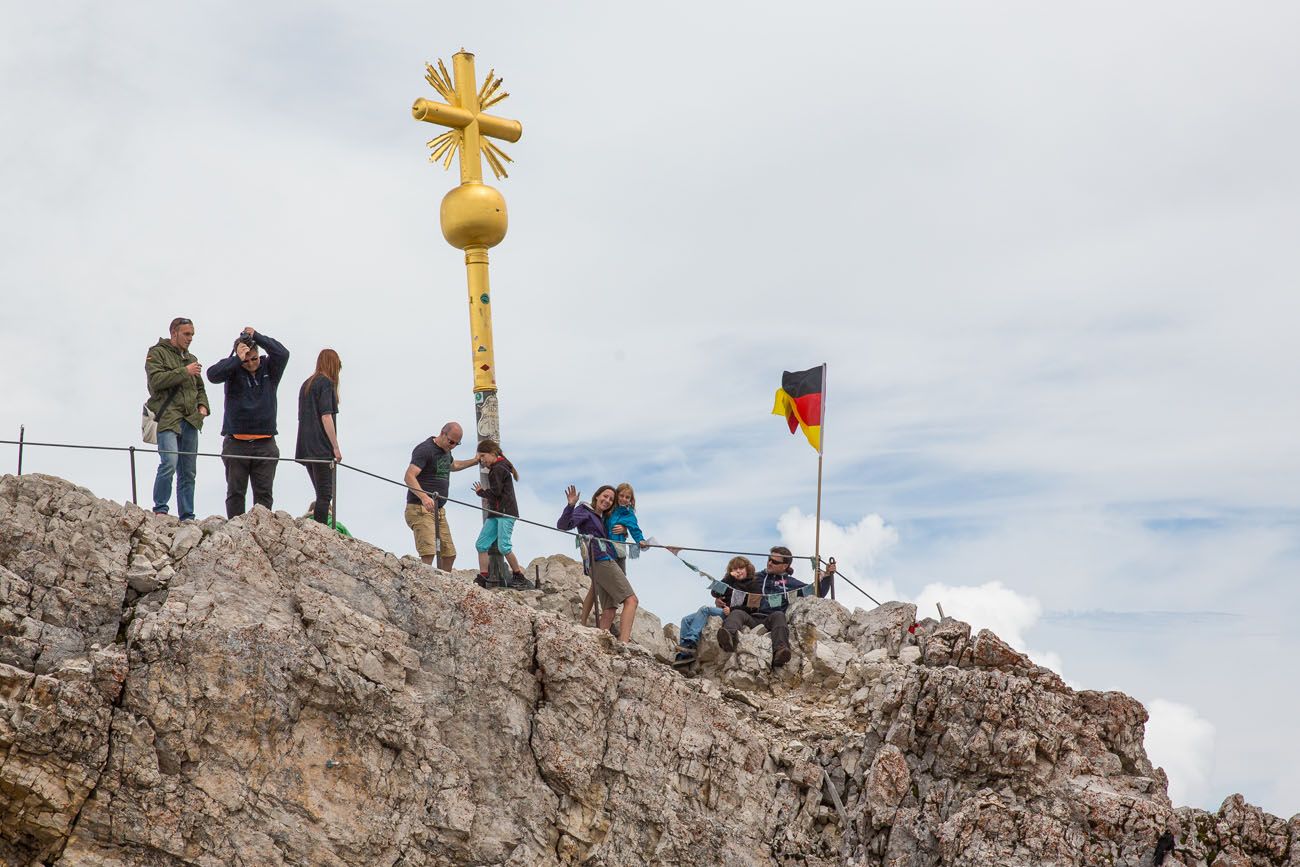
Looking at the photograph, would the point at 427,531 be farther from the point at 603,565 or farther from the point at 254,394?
the point at 254,394

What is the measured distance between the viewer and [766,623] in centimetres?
2020

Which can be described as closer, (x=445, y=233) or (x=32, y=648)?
(x=32, y=648)

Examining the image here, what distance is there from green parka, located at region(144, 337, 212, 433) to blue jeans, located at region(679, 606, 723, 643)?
7100mm

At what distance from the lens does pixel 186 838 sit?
546 inches

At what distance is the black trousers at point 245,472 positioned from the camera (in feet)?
55.8

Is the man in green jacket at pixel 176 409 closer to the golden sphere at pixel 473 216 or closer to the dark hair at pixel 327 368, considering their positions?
the dark hair at pixel 327 368

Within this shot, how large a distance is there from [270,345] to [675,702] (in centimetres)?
624

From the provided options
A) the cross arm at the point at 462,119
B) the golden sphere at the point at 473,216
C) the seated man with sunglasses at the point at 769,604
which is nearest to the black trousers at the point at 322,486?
the seated man with sunglasses at the point at 769,604

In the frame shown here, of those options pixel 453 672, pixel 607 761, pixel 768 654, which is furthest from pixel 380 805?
pixel 768 654

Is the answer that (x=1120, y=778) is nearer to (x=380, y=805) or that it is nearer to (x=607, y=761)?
(x=607, y=761)

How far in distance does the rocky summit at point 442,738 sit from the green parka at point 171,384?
1452 millimetres

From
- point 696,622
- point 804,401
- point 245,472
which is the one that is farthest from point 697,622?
point 245,472

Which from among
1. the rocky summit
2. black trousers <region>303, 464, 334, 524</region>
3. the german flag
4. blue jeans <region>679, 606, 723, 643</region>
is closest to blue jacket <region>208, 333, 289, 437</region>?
black trousers <region>303, 464, 334, 524</region>

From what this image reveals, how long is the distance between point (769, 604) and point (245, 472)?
7375mm
